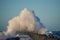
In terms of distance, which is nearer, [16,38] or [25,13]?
[16,38]

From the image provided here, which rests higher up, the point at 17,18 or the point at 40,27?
the point at 17,18

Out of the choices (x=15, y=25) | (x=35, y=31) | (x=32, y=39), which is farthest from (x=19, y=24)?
(x=32, y=39)

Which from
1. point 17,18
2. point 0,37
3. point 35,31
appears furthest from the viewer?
point 17,18

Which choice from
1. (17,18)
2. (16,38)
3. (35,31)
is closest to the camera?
(16,38)

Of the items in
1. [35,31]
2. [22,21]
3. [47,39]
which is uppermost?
[22,21]

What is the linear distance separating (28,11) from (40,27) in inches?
123

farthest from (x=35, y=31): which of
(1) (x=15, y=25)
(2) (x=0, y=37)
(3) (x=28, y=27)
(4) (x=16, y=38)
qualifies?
(2) (x=0, y=37)

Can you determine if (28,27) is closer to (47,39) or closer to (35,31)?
(35,31)

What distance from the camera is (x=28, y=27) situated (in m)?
33.2

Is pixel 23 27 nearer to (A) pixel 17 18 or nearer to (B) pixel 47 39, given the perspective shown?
(A) pixel 17 18

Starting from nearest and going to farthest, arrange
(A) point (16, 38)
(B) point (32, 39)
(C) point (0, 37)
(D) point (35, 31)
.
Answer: (C) point (0, 37) → (A) point (16, 38) → (B) point (32, 39) → (D) point (35, 31)

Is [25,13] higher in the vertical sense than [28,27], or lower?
higher

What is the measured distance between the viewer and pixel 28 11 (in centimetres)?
3422

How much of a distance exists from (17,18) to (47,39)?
27.8 feet
